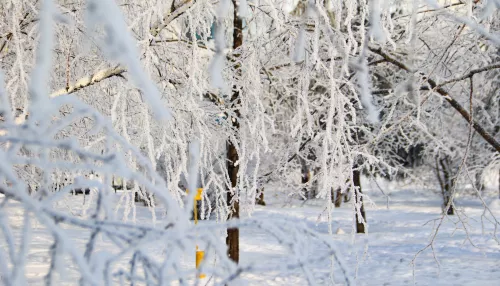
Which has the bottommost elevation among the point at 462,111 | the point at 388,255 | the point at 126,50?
the point at 388,255

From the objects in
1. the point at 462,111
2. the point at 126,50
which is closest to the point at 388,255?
the point at 462,111

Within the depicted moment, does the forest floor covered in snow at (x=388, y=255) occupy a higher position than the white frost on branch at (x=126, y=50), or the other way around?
the white frost on branch at (x=126, y=50)

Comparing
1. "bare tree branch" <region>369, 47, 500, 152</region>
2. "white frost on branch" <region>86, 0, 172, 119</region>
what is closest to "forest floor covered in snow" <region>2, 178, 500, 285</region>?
"bare tree branch" <region>369, 47, 500, 152</region>

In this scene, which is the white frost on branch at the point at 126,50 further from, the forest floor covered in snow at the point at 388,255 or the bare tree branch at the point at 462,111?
the bare tree branch at the point at 462,111

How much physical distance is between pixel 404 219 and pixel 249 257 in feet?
28.4

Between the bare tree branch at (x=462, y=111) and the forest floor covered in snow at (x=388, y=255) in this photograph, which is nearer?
the bare tree branch at (x=462, y=111)

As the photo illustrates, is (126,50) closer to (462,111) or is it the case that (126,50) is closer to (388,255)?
(462,111)

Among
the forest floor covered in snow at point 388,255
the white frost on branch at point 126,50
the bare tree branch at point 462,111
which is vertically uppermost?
the bare tree branch at point 462,111

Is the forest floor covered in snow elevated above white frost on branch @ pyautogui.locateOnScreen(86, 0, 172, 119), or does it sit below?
below

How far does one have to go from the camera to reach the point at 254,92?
360 centimetres

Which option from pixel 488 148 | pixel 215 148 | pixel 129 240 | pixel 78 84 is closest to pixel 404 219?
pixel 488 148

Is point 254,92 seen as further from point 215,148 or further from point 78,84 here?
point 78,84

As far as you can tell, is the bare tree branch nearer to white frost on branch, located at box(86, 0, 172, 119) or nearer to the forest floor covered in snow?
the forest floor covered in snow

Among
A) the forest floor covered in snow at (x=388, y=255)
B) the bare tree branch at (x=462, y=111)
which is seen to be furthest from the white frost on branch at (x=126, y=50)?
the bare tree branch at (x=462, y=111)
